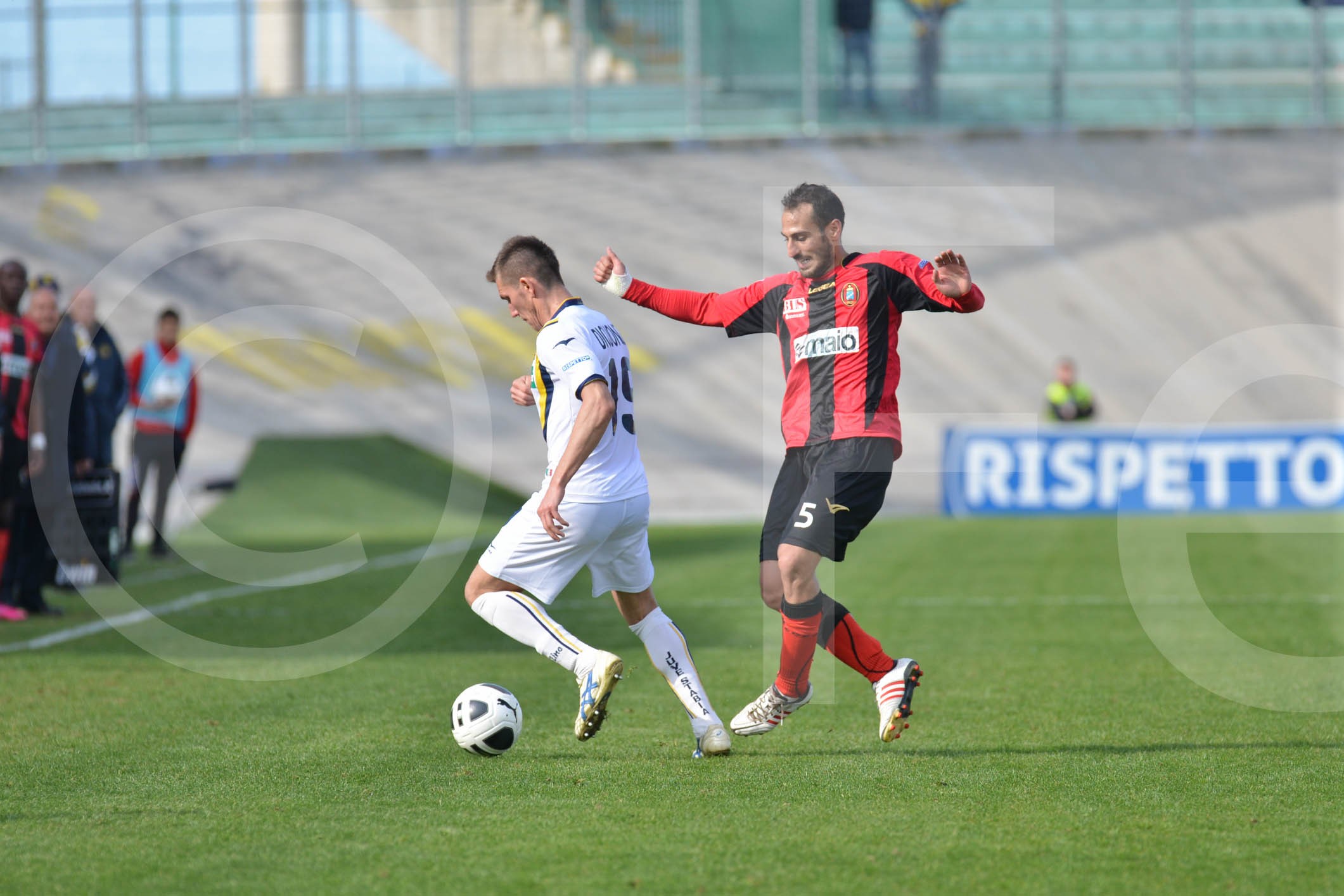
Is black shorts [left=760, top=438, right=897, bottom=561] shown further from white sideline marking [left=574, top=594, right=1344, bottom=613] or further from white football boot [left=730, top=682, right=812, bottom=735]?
white sideline marking [left=574, top=594, right=1344, bottom=613]

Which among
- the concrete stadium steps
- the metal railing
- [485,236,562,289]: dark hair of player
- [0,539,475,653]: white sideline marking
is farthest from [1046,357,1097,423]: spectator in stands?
[485,236,562,289]: dark hair of player

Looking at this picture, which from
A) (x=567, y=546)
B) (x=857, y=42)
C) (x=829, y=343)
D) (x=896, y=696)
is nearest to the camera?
(x=567, y=546)

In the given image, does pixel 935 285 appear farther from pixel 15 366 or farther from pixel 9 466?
pixel 9 466

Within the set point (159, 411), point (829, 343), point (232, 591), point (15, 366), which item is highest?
point (159, 411)

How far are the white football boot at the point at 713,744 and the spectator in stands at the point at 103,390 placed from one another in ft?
24.8

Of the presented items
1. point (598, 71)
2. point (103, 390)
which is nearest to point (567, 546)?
point (103, 390)

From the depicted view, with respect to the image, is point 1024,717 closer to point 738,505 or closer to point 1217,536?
point 1217,536

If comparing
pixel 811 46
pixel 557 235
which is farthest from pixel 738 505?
pixel 811 46

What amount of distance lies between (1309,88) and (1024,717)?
965 inches

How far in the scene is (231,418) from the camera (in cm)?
2606

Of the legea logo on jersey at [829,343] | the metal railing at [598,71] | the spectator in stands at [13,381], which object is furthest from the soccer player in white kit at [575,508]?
the metal railing at [598,71]

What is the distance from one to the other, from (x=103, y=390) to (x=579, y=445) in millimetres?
8279

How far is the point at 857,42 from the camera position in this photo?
27016mm

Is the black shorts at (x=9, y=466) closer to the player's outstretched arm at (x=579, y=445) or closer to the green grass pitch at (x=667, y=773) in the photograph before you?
the green grass pitch at (x=667, y=773)
